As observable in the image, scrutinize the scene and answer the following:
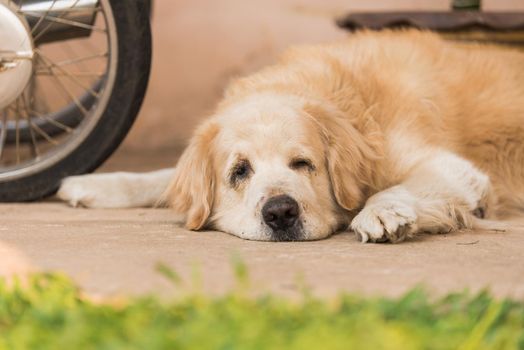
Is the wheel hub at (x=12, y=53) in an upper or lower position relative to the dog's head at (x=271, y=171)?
upper

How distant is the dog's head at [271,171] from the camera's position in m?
2.50

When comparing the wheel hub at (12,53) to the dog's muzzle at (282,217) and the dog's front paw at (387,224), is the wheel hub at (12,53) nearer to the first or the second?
the dog's muzzle at (282,217)

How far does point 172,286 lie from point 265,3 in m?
3.61

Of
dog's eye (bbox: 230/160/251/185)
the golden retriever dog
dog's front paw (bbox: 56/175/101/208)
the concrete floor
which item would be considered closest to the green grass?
the concrete floor

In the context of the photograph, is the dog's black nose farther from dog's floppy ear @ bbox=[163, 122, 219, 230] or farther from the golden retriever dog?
dog's floppy ear @ bbox=[163, 122, 219, 230]

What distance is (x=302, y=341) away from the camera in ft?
4.57

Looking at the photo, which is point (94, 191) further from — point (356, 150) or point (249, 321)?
point (249, 321)

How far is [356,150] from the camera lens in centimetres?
279

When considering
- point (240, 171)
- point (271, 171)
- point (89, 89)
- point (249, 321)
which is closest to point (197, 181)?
point (240, 171)

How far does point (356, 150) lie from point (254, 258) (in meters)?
0.79

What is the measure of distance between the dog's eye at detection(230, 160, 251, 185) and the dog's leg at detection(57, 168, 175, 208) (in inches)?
24.0

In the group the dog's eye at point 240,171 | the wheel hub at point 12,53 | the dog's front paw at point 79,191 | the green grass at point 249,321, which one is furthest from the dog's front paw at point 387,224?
the wheel hub at point 12,53

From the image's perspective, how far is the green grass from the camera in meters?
1.40

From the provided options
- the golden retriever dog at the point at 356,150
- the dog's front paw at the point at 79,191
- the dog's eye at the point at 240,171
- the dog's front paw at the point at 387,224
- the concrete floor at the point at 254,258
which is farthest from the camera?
the dog's front paw at the point at 79,191
